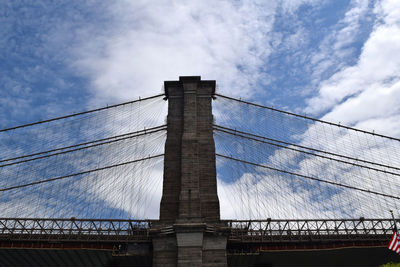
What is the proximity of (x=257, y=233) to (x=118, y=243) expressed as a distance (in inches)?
566

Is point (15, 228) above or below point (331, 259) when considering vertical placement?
above

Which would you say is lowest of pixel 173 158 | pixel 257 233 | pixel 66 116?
pixel 257 233

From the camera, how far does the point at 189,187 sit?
32812mm

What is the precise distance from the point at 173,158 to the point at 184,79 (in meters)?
9.65

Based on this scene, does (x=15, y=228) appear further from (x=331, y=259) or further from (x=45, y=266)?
(x=331, y=259)

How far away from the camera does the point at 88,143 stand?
1587 inches

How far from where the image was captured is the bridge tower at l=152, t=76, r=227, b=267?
98.1 ft

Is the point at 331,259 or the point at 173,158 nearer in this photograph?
the point at 173,158

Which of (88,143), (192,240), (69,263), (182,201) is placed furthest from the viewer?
(88,143)

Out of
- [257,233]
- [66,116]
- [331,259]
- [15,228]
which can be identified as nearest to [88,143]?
[66,116]

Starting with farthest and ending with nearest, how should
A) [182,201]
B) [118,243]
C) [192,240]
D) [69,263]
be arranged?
1. [69,263]
2. [118,243]
3. [182,201]
4. [192,240]

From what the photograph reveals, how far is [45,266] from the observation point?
1473 inches

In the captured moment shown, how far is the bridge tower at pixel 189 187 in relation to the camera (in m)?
29.9

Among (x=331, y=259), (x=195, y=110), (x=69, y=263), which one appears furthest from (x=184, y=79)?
(x=331, y=259)
